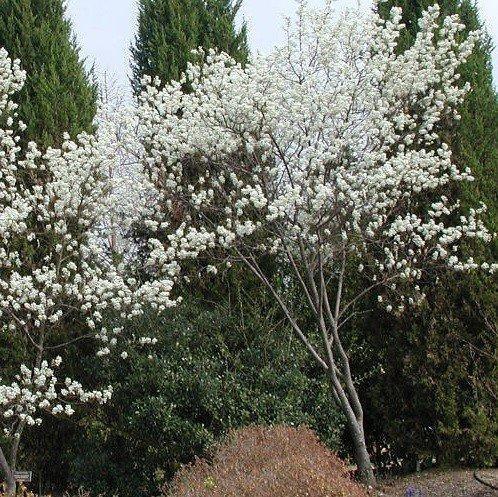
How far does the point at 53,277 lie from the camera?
6477mm

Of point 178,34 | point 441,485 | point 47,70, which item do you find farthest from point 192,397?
point 178,34

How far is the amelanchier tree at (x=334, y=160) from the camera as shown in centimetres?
632

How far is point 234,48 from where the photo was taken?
28.2ft

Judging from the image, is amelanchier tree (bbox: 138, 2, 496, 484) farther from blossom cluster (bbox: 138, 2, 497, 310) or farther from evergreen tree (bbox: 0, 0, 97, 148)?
evergreen tree (bbox: 0, 0, 97, 148)

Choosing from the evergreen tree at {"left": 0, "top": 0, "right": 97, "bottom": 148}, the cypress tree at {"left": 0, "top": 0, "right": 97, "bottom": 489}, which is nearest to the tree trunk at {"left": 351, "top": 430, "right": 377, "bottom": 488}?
the cypress tree at {"left": 0, "top": 0, "right": 97, "bottom": 489}

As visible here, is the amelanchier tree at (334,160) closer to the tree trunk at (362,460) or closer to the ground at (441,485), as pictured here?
the tree trunk at (362,460)

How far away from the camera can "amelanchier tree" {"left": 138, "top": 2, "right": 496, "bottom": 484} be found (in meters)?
6.32

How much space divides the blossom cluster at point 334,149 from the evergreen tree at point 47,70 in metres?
1.19

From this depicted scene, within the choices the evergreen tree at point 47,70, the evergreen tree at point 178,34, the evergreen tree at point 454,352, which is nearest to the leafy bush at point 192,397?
the evergreen tree at point 454,352

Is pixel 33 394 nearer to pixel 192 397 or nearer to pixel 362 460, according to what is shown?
pixel 192 397

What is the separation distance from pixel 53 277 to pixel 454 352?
10.7 ft

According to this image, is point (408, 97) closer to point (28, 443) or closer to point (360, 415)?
point (360, 415)

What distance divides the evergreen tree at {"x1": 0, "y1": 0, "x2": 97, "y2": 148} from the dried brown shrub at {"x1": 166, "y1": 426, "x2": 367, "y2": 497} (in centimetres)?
379

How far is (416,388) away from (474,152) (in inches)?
79.0
